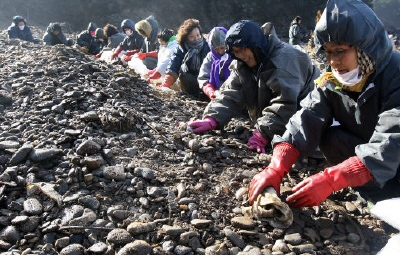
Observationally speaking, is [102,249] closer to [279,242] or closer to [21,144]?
[279,242]

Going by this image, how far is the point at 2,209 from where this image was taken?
1601mm

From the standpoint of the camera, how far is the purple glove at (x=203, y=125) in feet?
9.08

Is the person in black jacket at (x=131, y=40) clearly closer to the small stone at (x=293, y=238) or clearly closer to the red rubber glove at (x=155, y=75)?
the red rubber glove at (x=155, y=75)

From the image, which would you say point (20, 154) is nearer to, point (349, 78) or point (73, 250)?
point (73, 250)

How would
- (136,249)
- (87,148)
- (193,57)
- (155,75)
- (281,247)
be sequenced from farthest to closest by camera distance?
(155,75)
(193,57)
(87,148)
(281,247)
(136,249)

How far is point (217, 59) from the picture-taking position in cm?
388

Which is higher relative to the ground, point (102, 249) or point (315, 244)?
point (102, 249)

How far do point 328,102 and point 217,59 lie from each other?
212 cm

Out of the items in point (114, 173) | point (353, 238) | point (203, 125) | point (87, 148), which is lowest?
point (353, 238)

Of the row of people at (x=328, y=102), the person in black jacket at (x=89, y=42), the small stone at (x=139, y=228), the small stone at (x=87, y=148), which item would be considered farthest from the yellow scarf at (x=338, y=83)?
the person in black jacket at (x=89, y=42)

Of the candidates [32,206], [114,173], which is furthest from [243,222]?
[32,206]

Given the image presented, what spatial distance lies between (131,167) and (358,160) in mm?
1352

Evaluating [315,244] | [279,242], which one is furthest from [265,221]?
[315,244]

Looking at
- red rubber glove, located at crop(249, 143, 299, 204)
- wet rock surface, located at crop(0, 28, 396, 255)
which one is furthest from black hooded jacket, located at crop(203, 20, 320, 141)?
red rubber glove, located at crop(249, 143, 299, 204)
